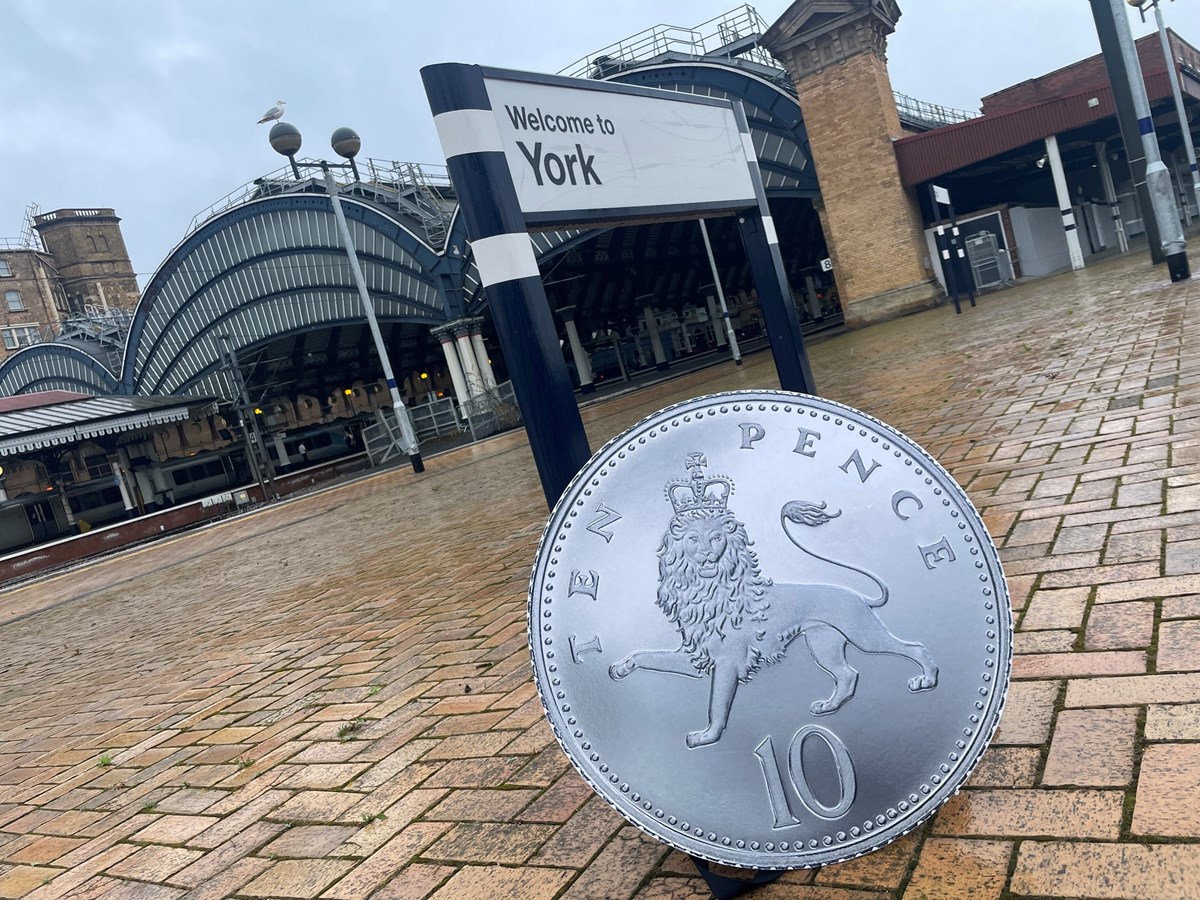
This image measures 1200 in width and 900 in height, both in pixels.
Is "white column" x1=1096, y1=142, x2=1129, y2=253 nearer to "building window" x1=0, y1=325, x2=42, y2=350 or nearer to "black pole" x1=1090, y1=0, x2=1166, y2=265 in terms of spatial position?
"black pole" x1=1090, y1=0, x2=1166, y2=265

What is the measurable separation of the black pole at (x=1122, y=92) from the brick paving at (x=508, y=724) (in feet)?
21.3

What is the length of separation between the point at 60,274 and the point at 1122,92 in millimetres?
81832

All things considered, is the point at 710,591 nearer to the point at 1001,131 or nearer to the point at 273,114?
the point at 273,114

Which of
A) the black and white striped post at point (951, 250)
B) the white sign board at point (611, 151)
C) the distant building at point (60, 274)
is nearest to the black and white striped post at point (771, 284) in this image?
the white sign board at point (611, 151)

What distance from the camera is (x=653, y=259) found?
4181 centimetres

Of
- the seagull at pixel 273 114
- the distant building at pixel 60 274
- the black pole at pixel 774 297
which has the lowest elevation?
the black pole at pixel 774 297

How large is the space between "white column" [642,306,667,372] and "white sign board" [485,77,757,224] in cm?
3916

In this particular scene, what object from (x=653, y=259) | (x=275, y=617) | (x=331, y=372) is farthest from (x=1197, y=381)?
(x=331, y=372)

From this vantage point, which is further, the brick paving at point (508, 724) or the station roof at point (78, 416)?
the station roof at point (78, 416)

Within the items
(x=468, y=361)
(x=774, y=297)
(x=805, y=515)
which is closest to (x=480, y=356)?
(x=468, y=361)

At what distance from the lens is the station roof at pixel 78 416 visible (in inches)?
1191

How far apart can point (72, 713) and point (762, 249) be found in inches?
253

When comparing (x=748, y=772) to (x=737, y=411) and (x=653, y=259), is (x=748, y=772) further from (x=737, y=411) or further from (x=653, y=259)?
(x=653, y=259)

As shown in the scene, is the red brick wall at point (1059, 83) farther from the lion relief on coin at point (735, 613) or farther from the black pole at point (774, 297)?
the lion relief on coin at point (735, 613)
